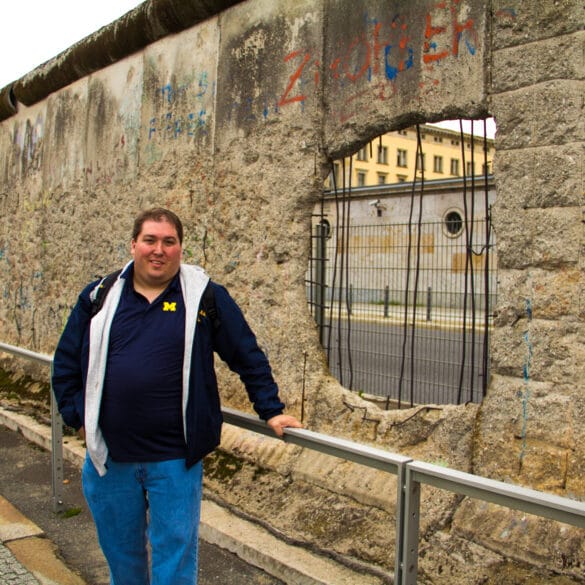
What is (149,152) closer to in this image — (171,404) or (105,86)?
(105,86)

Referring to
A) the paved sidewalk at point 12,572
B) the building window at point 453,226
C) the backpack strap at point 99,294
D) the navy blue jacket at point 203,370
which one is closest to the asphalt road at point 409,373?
the building window at point 453,226

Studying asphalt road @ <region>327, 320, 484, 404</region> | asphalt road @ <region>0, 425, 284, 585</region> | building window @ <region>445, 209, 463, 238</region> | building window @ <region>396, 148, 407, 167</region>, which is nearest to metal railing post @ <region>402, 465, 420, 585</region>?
asphalt road @ <region>0, 425, 284, 585</region>

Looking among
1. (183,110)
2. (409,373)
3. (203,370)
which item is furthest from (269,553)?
(409,373)

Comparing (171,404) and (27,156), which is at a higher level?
(27,156)

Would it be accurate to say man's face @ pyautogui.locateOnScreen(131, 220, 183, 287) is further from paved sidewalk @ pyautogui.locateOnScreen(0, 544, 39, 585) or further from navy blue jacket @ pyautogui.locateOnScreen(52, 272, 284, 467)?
paved sidewalk @ pyautogui.locateOnScreen(0, 544, 39, 585)

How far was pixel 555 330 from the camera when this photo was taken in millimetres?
3041

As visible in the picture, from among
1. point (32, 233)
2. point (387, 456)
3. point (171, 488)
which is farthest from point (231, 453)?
point (32, 233)

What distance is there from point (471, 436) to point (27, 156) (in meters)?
6.52

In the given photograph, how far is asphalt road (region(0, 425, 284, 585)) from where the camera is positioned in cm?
352

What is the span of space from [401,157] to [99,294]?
53035 millimetres

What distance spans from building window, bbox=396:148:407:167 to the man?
49.5 metres

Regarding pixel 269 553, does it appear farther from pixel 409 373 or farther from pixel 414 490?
pixel 409 373

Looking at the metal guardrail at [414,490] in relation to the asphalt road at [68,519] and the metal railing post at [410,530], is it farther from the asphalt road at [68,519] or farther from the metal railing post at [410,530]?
the asphalt road at [68,519]

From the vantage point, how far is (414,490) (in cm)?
226
